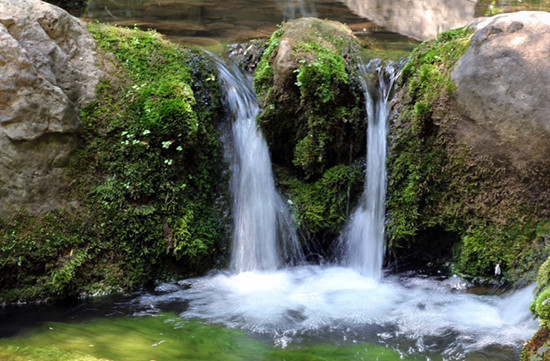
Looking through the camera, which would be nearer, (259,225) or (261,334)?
(261,334)

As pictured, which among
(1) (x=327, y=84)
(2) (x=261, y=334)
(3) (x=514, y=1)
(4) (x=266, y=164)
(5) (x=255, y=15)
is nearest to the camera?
(2) (x=261, y=334)

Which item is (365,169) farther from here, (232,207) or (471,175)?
(232,207)

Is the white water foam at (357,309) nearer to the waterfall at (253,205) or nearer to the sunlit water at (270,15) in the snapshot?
the waterfall at (253,205)

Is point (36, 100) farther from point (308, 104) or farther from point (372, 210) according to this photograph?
point (372, 210)

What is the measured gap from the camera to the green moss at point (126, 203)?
5.10m

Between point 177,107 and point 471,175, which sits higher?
point 177,107

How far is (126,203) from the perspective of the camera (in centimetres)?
541

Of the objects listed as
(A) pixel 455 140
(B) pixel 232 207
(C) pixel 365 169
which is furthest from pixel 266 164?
(A) pixel 455 140

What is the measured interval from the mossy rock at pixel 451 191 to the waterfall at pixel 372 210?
0.37ft

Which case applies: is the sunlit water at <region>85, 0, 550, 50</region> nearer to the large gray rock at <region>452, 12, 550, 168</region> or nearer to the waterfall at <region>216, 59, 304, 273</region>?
the waterfall at <region>216, 59, 304, 273</region>

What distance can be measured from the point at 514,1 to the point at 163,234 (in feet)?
34.2

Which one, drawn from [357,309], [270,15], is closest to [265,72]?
[357,309]

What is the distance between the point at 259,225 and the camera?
6.08 m

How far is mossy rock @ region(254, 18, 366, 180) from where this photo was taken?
5.87 metres
